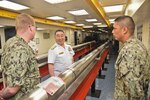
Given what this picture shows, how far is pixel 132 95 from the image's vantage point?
1320 mm

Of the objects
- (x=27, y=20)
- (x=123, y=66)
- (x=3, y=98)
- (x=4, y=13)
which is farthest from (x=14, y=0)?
(x=123, y=66)

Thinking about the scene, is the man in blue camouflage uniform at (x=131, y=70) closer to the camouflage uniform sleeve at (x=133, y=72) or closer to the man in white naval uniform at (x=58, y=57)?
the camouflage uniform sleeve at (x=133, y=72)

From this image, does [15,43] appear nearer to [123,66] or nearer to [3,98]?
[3,98]

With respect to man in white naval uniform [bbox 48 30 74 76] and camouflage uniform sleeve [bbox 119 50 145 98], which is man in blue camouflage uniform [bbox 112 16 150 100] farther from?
man in white naval uniform [bbox 48 30 74 76]

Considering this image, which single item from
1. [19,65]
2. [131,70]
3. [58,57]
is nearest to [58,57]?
[58,57]

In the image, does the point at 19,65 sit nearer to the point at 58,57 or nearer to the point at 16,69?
the point at 16,69

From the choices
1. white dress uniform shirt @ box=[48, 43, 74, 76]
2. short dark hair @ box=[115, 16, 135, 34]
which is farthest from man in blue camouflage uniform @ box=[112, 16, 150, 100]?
white dress uniform shirt @ box=[48, 43, 74, 76]

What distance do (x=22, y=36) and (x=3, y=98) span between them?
0.58 metres

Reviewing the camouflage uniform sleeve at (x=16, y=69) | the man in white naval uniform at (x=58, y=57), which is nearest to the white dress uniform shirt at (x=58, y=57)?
the man in white naval uniform at (x=58, y=57)

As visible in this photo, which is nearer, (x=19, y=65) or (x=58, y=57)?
(x=19, y=65)

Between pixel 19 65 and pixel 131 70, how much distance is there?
1.02 metres

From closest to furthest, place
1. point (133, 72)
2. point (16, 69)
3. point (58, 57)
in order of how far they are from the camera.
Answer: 1. point (16, 69)
2. point (133, 72)
3. point (58, 57)

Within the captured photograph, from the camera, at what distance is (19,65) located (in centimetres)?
118

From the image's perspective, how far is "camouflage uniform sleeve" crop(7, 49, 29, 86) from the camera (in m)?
1.16
